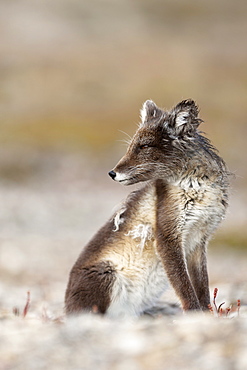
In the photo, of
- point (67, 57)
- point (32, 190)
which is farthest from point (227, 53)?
point (32, 190)

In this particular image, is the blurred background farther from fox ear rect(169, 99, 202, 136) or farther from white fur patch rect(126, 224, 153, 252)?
white fur patch rect(126, 224, 153, 252)

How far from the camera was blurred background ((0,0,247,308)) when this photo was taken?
26.0 meters

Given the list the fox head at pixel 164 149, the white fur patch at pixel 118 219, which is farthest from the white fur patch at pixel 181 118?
the white fur patch at pixel 118 219

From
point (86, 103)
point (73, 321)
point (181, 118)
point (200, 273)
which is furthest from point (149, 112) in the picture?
point (86, 103)

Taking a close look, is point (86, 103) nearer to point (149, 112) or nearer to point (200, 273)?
point (149, 112)

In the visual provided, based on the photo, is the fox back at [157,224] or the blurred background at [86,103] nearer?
the fox back at [157,224]

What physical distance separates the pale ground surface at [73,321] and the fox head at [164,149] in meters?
2.00

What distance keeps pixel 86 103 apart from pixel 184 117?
64764 mm

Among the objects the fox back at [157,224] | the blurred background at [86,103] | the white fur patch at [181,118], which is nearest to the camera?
the fox back at [157,224]

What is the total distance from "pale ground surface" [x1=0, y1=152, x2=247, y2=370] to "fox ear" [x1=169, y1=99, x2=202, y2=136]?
8.61ft

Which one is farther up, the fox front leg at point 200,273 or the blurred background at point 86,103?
the blurred background at point 86,103

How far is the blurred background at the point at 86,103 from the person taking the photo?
26.0 m

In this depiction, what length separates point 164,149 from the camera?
9.29m

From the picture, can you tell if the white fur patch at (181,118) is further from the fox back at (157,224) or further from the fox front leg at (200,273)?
the fox front leg at (200,273)
